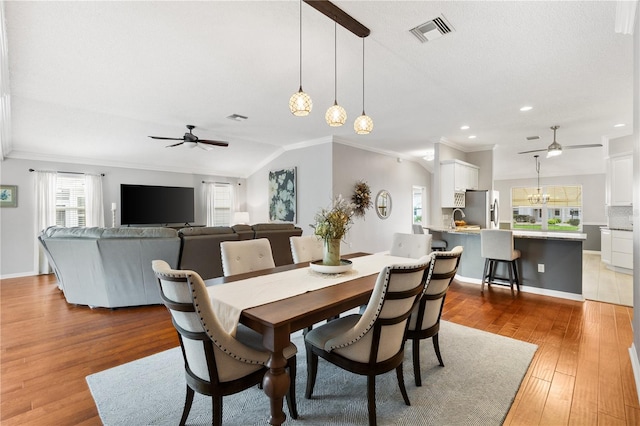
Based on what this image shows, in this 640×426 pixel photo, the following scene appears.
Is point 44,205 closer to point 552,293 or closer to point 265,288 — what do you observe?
point 265,288

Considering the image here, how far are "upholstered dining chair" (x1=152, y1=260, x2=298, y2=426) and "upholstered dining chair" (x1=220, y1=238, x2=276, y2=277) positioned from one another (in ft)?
3.01

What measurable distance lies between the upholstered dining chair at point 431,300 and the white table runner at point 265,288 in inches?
9.0

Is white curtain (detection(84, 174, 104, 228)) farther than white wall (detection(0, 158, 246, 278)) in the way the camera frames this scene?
Yes

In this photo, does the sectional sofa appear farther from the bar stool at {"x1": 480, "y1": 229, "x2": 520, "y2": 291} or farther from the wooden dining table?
the bar stool at {"x1": 480, "y1": 229, "x2": 520, "y2": 291}

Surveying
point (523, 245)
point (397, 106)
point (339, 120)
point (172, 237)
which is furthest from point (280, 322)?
point (523, 245)

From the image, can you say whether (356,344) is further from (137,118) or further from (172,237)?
(137,118)

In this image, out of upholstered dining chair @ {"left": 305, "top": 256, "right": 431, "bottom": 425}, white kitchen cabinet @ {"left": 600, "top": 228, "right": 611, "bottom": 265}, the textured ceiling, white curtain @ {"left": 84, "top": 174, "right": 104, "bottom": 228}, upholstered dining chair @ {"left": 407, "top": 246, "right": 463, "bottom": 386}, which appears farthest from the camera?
white curtain @ {"left": 84, "top": 174, "right": 104, "bottom": 228}

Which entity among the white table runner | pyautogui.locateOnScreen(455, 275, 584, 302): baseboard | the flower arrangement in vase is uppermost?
the flower arrangement in vase

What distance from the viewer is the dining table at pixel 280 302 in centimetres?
150

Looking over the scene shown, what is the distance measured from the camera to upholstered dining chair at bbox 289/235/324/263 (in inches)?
120

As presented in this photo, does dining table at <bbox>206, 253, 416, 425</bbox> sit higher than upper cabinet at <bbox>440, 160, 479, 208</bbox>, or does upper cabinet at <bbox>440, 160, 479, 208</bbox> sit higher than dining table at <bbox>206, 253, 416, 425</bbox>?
upper cabinet at <bbox>440, 160, 479, 208</bbox>

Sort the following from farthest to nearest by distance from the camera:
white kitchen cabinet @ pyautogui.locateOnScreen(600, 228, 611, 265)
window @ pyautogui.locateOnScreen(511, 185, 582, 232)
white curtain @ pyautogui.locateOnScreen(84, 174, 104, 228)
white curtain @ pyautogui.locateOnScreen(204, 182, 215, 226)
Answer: window @ pyautogui.locateOnScreen(511, 185, 582, 232)
white curtain @ pyautogui.locateOnScreen(204, 182, 215, 226)
white curtain @ pyautogui.locateOnScreen(84, 174, 104, 228)
white kitchen cabinet @ pyautogui.locateOnScreen(600, 228, 611, 265)

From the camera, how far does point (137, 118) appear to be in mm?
5113

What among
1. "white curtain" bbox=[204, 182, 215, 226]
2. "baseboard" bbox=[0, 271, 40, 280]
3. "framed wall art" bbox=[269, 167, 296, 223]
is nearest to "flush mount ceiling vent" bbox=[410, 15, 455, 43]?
"framed wall art" bbox=[269, 167, 296, 223]
